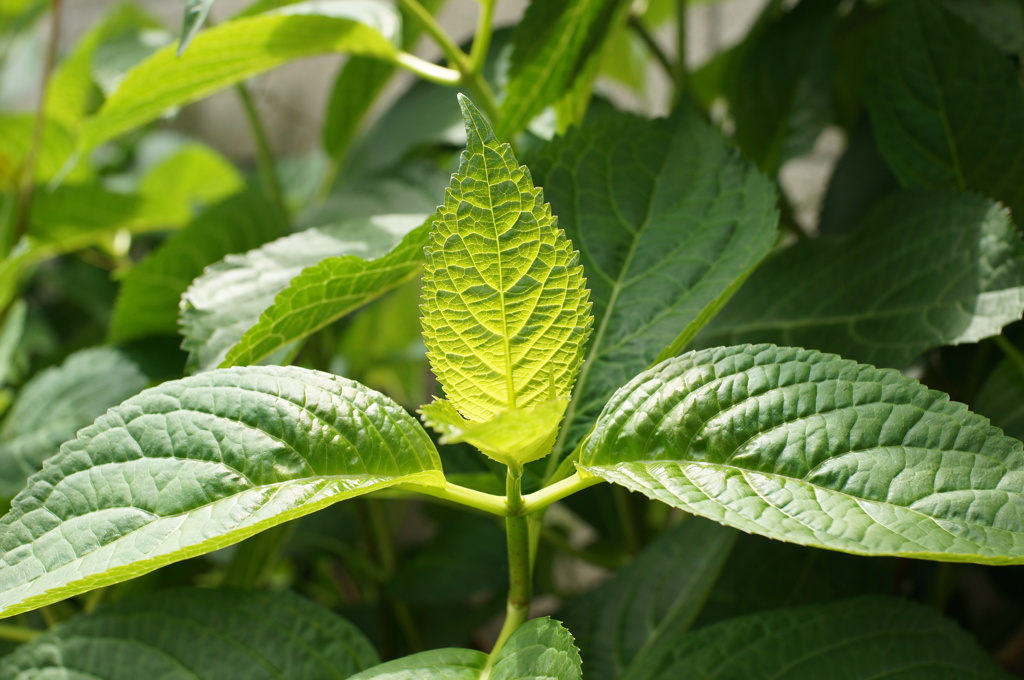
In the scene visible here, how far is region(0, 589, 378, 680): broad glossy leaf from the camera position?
0.40 meters

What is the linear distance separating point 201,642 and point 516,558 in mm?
184

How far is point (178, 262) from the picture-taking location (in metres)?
0.56

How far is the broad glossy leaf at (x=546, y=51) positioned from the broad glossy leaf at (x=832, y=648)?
0.98 feet

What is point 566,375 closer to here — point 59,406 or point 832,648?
point 832,648

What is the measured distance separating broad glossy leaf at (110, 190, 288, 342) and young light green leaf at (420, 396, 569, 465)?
1.11ft

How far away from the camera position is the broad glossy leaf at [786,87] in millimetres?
584

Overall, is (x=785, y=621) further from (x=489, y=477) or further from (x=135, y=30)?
(x=135, y=30)

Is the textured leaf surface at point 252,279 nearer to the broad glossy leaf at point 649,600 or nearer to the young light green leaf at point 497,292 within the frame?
the young light green leaf at point 497,292

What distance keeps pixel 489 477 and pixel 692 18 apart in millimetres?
791

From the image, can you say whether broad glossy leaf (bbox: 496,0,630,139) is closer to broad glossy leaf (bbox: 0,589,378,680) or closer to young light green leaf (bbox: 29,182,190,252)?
broad glossy leaf (bbox: 0,589,378,680)

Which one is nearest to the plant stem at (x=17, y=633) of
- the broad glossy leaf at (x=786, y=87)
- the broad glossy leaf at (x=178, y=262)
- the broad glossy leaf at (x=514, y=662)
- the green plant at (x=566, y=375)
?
the green plant at (x=566, y=375)

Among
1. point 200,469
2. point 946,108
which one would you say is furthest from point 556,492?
point 946,108

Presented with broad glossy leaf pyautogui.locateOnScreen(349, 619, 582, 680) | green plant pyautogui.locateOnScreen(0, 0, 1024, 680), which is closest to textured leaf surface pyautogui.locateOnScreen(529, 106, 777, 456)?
green plant pyautogui.locateOnScreen(0, 0, 1024, 680)

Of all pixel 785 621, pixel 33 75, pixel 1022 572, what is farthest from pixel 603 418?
pixel 33 75
